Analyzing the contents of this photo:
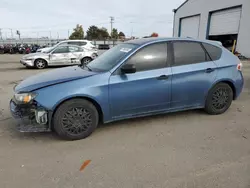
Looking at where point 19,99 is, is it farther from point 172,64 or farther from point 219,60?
point 219,60

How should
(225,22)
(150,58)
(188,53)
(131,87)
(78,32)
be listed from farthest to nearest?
(78,32) → (225,22) → (188,53) → (150,58) → (131,87)

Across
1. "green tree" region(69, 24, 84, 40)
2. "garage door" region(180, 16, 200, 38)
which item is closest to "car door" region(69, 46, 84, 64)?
"garage door" region(180, 16, 200, 38)

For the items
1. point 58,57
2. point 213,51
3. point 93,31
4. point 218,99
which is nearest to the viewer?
point 213,51

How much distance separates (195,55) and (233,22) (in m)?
18.3

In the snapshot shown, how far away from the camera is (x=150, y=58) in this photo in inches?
141

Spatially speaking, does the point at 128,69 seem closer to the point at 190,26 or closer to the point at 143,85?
the point at 143,85

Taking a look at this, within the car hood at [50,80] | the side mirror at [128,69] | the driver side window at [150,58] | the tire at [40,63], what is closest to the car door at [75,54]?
the tire at [40,63]

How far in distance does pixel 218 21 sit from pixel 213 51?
19.3 metres

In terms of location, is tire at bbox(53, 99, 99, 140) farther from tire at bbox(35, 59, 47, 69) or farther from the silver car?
tire at bbox(35, 59, 47, 69)

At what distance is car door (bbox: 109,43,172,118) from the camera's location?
132 inches

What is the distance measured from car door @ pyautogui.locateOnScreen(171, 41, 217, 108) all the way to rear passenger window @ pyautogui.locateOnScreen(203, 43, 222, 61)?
0.09 meters

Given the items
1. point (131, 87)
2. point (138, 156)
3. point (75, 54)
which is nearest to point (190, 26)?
point (75, 54)

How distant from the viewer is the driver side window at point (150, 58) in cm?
349

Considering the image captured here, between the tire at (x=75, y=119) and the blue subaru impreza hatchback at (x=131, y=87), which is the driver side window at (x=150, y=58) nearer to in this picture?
the blue subaru impreza hatchback at (x=131, y=87)
